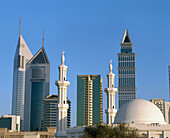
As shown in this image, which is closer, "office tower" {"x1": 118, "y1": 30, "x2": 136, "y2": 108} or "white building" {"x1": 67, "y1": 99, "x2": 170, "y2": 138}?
"white building" {"x1": 67, "y1": 99, "x2": 170, "y2": 138}

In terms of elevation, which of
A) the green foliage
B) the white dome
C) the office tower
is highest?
Answer: the office tower

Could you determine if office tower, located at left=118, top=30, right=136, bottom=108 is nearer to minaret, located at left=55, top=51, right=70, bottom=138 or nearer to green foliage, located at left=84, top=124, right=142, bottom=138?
minaret, located at left=55, top=51, right=70, bottom=138

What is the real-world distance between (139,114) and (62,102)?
60.7ft

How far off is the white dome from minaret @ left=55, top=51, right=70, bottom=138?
Answer: 13.6 meters

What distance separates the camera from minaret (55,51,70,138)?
258 feet

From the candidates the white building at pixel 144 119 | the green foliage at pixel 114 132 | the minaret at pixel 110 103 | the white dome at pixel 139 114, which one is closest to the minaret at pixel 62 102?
the white building at pixel 144 119

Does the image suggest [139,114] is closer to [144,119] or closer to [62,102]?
[144,119]

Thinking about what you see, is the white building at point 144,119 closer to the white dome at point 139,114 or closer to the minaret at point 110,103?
the white dome at point 139,114

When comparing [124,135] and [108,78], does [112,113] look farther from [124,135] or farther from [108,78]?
[124,135]

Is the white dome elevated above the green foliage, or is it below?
above

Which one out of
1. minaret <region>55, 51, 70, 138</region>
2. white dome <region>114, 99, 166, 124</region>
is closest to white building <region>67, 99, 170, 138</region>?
white dome <region>114, 99, 166, 124</region>

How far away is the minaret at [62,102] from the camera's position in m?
78.5

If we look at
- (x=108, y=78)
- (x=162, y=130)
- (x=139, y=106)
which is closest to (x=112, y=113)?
(x=108, y=78)

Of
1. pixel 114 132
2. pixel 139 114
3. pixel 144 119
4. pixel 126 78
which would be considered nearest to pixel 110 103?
pixel 139 114
